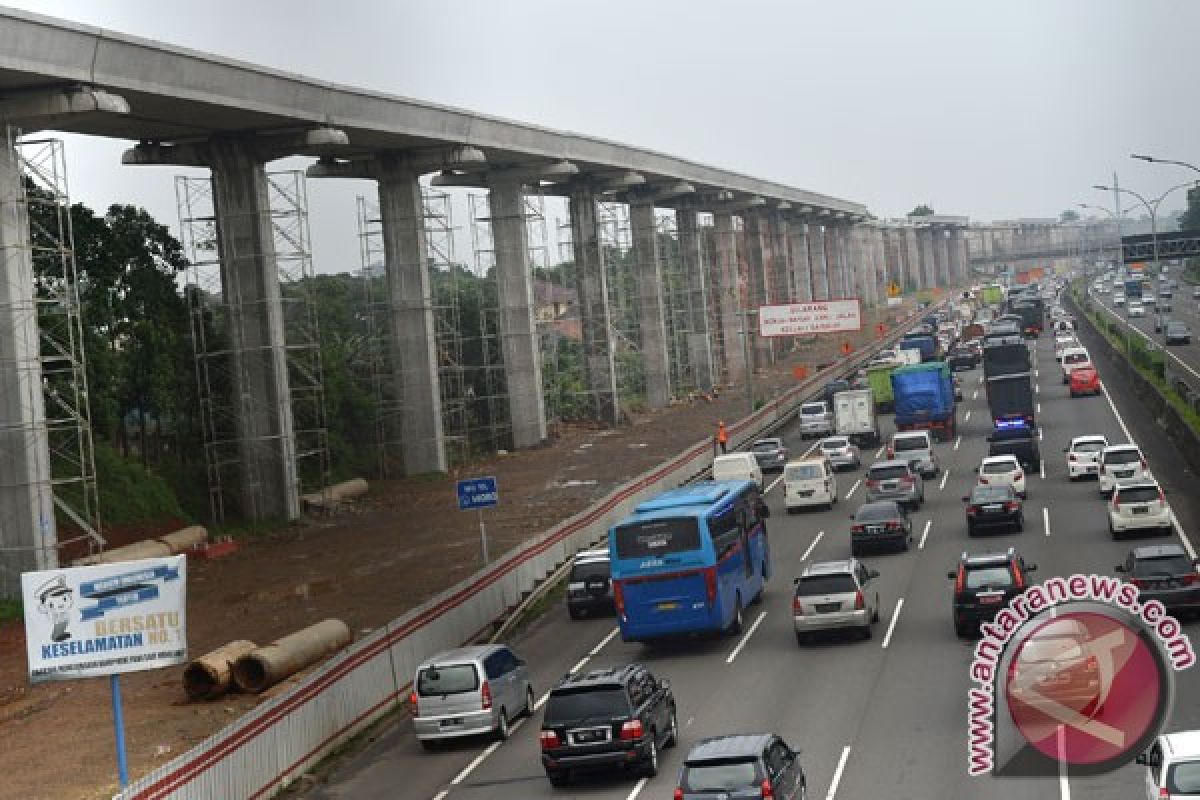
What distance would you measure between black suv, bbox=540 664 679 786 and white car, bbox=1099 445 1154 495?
1064 inches

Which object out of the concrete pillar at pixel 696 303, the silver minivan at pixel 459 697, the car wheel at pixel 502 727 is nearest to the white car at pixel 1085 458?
the car wheel at pixel 502 727

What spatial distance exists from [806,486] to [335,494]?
21.7 m

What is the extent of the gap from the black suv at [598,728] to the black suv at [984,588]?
31.4 feet

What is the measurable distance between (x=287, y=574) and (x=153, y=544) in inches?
202

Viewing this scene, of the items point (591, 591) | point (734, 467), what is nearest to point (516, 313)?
point (734, 467)

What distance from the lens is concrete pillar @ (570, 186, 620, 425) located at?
3809 inches

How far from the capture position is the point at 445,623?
3647 centimetres

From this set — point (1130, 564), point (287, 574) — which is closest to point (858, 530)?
point (1130, 564)

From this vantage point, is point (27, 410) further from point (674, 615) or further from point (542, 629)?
point (674, 615)

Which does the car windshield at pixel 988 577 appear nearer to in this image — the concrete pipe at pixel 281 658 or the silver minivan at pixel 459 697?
the silver minivan at pixel 459 697

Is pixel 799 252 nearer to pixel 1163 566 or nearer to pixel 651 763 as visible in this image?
pixel 1163 566

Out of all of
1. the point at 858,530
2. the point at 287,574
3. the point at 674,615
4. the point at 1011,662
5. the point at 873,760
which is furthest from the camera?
the point at 287,574

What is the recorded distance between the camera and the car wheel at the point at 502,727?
29545mm

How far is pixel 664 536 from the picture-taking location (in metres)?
34.3
